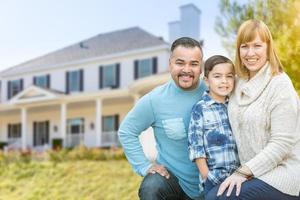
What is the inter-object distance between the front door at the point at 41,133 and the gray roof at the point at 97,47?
350 centimetres

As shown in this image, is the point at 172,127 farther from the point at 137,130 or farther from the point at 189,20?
the point at 189,20

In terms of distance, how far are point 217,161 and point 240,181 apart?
287 millimetres

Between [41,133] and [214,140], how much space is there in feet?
97.8

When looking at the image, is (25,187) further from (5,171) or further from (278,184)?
(278,184)

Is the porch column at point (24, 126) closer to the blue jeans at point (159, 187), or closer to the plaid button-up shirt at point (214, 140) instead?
the blue jeans at point (159, 187)

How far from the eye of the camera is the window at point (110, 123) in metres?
28.5

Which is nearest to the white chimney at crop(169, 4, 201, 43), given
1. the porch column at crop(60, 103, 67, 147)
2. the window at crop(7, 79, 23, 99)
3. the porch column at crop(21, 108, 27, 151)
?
the porch column at crop(60, 103, 67, 147)

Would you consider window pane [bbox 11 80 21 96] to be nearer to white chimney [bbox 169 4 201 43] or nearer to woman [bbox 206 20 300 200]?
white chimney [bbox 169 4 201 43]

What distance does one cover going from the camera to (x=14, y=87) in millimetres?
34625

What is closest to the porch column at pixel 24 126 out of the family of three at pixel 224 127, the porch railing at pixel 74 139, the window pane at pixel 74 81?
the porch railing at pixel 74 139

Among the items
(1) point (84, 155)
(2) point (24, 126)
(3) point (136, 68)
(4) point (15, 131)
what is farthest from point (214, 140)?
(4) point (15, 131)

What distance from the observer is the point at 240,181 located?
11.1 feet

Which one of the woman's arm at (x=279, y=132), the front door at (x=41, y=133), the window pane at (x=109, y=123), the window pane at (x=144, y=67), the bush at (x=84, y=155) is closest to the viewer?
the woman's arm at (x=279, y=132)

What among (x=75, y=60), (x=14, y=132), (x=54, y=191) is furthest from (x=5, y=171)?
(x=14, y=132)
